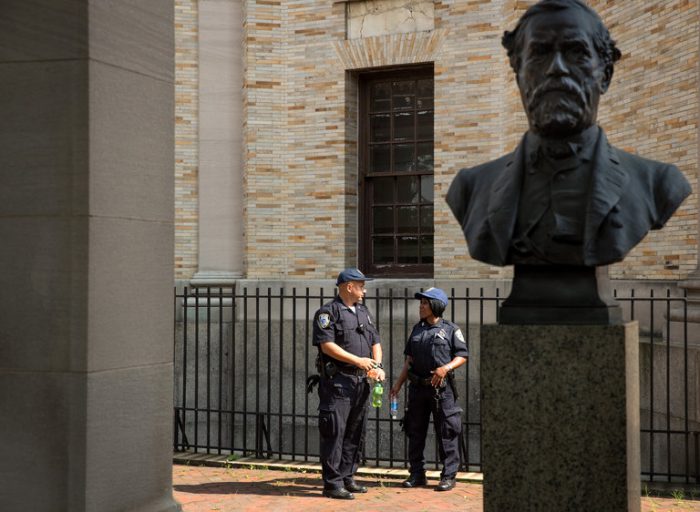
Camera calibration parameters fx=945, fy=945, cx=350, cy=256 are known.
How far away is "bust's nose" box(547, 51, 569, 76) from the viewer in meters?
4.52

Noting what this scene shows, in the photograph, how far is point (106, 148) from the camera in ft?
20.8

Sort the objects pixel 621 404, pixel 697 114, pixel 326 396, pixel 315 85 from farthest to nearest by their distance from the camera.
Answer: pixel 315 85 < pixel 697 114 < pixel 326 396 < pixel 621 404

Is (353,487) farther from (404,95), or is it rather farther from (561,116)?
(404,95)

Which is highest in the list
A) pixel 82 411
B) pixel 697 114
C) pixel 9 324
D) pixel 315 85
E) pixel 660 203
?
pixel 315 85

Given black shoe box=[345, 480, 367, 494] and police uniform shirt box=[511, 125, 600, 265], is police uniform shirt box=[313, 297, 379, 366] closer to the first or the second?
black shoe box=[345, 480, 367, 494]

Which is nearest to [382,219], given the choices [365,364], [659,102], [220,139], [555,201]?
[220,139]

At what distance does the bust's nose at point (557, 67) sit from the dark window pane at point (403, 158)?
31.4 ft

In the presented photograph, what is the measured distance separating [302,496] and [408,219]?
20.8ft

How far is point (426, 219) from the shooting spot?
1409cm

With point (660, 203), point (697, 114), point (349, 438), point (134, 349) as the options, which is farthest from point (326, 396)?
point (697, 114)

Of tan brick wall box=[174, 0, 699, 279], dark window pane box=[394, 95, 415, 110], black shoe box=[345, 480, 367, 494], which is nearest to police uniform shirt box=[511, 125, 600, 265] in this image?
black shoe box=[345, 480, 367, 494]

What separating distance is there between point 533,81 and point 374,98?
385 inches

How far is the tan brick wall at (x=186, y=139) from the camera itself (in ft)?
47.3

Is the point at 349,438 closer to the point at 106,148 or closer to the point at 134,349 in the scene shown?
the point at 134,349
